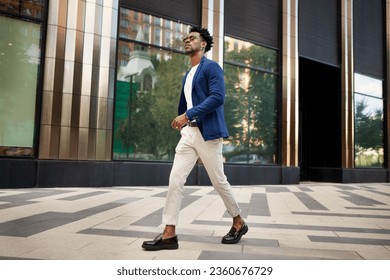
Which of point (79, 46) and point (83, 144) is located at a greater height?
point (79, 46)

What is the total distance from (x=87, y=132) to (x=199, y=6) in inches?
215

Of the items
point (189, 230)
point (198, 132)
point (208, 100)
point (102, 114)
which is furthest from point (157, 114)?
point (208, 100)

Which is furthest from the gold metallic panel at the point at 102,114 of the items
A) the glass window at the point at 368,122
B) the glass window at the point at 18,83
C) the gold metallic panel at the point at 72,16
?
the glass window at the point at 368,122

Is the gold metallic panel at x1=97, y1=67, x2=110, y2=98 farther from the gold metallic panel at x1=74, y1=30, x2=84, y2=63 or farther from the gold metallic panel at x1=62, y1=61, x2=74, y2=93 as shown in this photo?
the gold metallic panel at x1=62, y1=61, x2=74, y2=93

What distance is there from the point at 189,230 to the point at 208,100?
1.66 metres

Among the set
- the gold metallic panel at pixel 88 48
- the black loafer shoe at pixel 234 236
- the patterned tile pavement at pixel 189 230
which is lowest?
the patterned tile pavement at pixel 189 230

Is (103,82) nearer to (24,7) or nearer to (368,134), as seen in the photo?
(24,7)

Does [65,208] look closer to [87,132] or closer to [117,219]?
[117,219]

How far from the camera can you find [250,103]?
1312cm

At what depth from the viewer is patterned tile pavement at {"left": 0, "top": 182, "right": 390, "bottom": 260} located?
320cm

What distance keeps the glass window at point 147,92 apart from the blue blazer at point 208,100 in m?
7.10

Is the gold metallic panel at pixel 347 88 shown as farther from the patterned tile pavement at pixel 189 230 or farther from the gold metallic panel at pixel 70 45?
the gold metallic panel at pixel 70 45

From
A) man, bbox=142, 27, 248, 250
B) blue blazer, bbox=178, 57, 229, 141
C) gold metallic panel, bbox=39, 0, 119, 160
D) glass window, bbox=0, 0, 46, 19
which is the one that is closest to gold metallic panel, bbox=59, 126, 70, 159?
gold metallic panel, bbox=39, 0, 119, 160

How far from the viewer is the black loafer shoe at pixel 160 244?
326 cm
